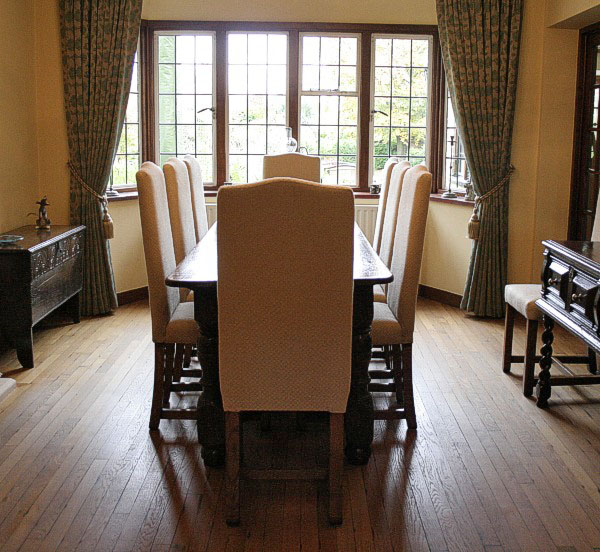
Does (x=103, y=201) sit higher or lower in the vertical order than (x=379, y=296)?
higher

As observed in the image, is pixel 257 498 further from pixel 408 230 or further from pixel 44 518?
pixel 408 230

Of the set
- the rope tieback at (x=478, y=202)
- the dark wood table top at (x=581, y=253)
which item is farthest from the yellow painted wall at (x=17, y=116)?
the dark wood table top at (x=581, y=253)

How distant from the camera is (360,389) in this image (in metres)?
3.21

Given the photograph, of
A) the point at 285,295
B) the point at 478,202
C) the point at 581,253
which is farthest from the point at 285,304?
the point at 478,202

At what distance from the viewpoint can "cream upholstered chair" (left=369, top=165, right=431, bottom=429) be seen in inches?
139

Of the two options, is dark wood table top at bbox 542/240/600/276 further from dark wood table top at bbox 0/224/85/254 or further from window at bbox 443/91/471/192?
dark wood table top at bbox 0/224/85/254

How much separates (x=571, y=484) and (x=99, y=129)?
4.22 m

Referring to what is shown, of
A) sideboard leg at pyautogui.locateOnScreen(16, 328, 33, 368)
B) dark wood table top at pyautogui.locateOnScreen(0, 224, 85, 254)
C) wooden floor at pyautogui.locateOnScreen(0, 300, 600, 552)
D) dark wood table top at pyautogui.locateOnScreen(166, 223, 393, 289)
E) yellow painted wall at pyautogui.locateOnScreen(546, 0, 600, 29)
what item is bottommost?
wooden floor at pyautogui.locateOnScreen(0, 300, 600, 552)

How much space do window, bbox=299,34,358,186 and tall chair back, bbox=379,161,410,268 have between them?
2.22 metres

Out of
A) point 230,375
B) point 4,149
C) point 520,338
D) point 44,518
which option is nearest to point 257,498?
point 230,375

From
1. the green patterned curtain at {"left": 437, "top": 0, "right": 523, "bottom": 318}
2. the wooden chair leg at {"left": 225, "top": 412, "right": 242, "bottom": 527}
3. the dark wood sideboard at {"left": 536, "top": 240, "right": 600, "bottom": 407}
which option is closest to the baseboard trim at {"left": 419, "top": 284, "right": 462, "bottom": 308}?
the green patterned curtain at {"left": 437, "top": 0, "right": 523, "bottom": 318}

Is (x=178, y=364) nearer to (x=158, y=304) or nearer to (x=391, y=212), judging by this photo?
(x=158, y=304)

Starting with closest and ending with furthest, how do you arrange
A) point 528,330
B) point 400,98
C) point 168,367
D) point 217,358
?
point 217,358, point 168,367, point 528,330, point 400,98

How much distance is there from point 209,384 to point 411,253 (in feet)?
3.43
